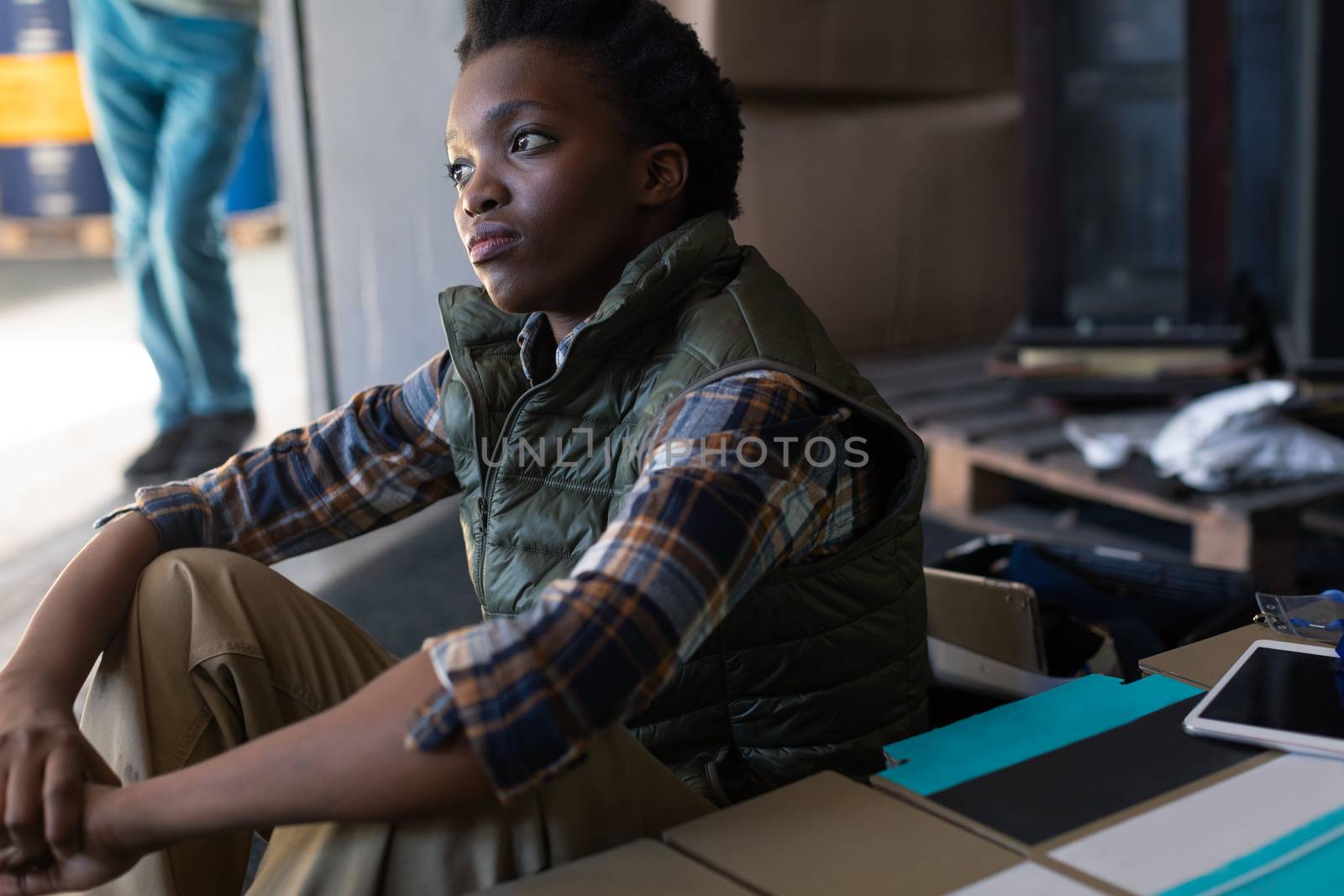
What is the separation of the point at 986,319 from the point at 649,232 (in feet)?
10.2

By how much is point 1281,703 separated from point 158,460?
3088mm

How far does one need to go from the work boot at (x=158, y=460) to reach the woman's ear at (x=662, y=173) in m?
2.56

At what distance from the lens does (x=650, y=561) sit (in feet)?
3.18

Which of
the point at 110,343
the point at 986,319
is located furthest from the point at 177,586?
the point at 110,343

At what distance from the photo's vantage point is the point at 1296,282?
130 inches

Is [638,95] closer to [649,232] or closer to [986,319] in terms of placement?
[649,232]

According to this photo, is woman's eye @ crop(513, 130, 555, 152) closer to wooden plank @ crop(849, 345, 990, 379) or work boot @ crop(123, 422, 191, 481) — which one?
wooden plank @ crop(849, 345, 990, 379)

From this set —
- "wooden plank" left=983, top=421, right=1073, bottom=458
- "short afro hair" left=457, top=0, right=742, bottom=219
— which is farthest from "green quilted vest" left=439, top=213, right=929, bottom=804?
"wooden plank" left=983, top=421, right=1073, bottom=458

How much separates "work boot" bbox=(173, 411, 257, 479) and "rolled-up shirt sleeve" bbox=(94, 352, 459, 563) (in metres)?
2.15

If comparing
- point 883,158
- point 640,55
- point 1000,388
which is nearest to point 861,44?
point 883,158

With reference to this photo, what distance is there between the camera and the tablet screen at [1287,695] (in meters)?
1.05

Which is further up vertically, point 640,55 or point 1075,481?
point 640,55

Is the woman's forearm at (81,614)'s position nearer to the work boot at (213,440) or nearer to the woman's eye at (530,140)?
the woman's eye at (530,140)

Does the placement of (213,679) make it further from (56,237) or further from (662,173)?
(56,237)
